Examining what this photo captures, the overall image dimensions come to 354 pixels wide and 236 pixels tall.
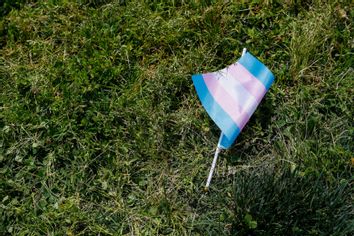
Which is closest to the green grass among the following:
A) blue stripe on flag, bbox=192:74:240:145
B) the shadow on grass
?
the shadow on grass

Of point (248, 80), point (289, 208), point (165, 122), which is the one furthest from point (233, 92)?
point (289, 208)

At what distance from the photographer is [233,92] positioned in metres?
2.98

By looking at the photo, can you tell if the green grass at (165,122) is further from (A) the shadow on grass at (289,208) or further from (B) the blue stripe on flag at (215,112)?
(B) the blue stripe on flag at (215,112)

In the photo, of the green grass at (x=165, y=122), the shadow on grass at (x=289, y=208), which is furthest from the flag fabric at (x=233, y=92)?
the shadow on grass at (x=289, y=208)

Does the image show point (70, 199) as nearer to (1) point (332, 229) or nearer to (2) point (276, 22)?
(1) point (332, 229)

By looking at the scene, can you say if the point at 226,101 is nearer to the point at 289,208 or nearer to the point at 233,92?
the point at 233,92

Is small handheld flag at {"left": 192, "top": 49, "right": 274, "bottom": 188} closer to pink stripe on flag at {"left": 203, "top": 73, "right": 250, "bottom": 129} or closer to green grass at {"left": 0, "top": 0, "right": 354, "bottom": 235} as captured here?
pink stripe on flag at {"left": 203, "top": 73, "right": 250, "bottom": 129}

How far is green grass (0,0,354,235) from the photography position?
2.83 metres

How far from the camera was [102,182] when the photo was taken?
298 centimetres

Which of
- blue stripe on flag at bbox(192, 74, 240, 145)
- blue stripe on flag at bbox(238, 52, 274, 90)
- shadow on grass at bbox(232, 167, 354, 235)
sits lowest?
shadow on grass at bbox(232, 167, 354, 235)

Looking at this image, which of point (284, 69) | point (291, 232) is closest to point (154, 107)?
point (284, 69)

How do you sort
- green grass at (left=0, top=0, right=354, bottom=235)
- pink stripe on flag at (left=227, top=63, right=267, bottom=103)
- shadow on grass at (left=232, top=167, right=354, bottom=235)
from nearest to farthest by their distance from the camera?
shadow on grass at (left=232, top=167, right=354, bottom=235)
green grass at (left=0, top=0, right=354, bottom=235)
pink stripe on flag at (left=227, top=63, right=267, bottom=103)

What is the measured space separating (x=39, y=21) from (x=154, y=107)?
94 centimetres

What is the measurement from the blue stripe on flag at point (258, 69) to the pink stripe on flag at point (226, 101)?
0.18 meters
